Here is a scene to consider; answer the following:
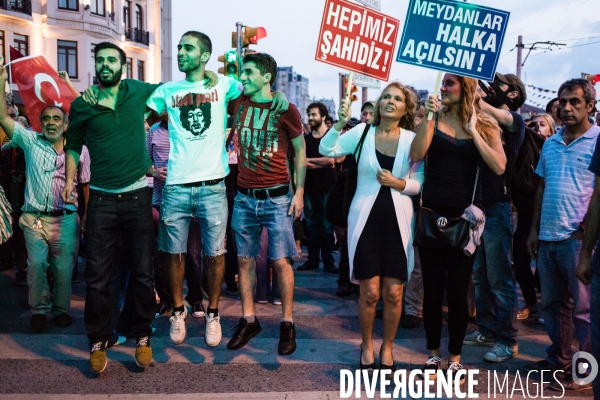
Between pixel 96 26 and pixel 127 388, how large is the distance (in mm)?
33177

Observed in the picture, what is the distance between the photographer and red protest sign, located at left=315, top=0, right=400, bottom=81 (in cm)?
530

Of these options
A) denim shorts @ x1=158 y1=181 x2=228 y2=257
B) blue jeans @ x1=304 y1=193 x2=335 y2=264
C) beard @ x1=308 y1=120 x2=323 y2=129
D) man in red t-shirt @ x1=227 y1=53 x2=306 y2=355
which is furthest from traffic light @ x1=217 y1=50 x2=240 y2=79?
denim shorts @ x1=158 y1=181 x2=228 y2=257

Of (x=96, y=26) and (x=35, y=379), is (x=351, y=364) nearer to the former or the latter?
(x=35, y=379)

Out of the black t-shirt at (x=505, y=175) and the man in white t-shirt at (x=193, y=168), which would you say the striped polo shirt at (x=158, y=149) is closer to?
the man in white t-shirt at (x=193, y=168)

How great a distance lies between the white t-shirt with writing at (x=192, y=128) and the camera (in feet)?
16.1

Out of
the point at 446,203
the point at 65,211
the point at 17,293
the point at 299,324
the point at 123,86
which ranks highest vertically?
the point at 123,86

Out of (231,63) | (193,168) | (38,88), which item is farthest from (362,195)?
(231,63)

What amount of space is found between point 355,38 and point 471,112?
130 centimetres

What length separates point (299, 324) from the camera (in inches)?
248

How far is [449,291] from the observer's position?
4664 millimetres

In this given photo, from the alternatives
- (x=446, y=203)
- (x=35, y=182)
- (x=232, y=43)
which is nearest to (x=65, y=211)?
(x=35, y=182)

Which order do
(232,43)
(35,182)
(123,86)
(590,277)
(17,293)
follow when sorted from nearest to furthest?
(590,277), (123,86), (35,182), (17,293), (232,43)

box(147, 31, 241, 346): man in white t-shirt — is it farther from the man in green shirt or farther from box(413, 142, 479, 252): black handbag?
box(413, 142, 479, 252): black handbag

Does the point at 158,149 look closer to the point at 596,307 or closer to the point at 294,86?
the point at 596,307
